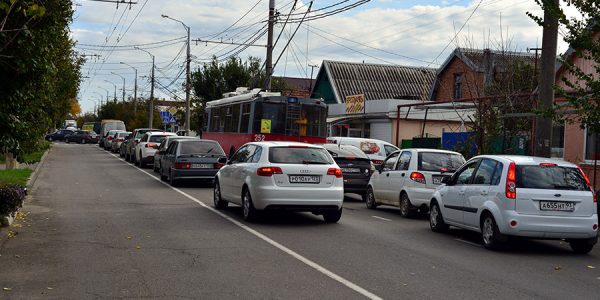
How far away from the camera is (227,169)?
621 inches

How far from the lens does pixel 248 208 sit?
13969 millimetres

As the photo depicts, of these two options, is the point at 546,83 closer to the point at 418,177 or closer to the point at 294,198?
the point at 418,177

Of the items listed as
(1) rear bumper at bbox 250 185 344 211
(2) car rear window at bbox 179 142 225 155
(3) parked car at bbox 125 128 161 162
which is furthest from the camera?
(3) parked car at bbox 125 128 161 162

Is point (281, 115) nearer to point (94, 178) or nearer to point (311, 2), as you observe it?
point (311, 2)

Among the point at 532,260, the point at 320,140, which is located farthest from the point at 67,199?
the point at 532,260

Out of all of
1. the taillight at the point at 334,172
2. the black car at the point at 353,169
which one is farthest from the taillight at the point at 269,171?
the black car at the point at 353,169

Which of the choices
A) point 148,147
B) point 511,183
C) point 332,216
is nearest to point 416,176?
point 332,216

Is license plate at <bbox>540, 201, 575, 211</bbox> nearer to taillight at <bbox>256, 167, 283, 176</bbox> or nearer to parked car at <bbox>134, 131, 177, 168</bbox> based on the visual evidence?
taillight at <bbox>256, 167, 283, 176</bbox>

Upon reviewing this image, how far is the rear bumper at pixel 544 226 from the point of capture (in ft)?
36.4

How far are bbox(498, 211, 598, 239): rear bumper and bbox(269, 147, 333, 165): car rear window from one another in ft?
13.4

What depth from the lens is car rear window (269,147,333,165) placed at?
1387 centimetres

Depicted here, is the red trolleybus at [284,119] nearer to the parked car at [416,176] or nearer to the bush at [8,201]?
the parked car at [416,176]

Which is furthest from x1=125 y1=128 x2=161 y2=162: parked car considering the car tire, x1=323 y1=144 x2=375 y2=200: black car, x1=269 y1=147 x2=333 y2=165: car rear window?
the car tire

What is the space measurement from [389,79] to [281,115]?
2859 centimetres
